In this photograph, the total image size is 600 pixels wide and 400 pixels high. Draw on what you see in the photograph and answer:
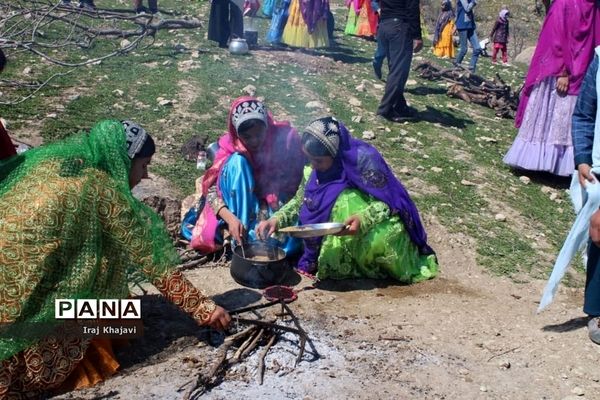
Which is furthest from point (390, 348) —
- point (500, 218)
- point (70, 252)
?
point (500, 218)

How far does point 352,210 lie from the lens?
4121 millimetres

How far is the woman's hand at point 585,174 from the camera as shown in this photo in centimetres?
345

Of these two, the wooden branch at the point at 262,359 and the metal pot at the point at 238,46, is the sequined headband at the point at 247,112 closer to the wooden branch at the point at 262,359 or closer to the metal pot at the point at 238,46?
the wooden branch at the point at 262,359

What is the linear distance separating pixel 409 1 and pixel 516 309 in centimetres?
477

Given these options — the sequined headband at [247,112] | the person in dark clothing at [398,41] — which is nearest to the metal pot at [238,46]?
the person in dark clothing at [398,41]

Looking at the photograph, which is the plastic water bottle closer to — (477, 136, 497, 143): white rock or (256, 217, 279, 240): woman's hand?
(256, 217, 279, 240): woman's hand

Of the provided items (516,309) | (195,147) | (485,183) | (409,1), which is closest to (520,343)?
(516,309)

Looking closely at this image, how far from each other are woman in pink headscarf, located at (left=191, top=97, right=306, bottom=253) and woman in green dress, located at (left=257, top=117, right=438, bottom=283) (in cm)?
28

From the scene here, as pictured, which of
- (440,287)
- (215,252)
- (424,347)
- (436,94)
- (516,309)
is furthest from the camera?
(436,94)

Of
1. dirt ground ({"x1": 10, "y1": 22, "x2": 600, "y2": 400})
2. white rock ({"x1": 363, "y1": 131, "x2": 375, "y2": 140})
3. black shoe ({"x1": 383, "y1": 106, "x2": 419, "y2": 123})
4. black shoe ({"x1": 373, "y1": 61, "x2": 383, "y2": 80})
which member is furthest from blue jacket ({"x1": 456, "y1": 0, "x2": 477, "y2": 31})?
dirt ground ({"x1": 10, "y1": 22, "x2": 600, "y2": 400})

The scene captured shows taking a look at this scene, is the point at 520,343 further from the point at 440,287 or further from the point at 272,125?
the point at 272,125

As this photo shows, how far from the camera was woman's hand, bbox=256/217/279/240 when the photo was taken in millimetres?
4121

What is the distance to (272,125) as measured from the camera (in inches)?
177

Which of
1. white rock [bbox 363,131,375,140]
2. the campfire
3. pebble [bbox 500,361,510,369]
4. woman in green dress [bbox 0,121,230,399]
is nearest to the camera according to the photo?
woman in green dress [bbox 0,121,230,399]
